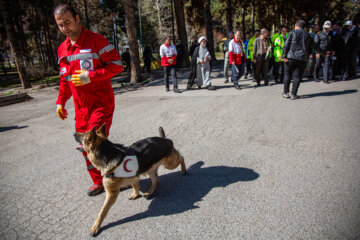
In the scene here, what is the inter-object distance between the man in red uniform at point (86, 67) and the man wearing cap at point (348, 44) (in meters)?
9.52

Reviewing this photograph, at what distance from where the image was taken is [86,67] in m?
2.64

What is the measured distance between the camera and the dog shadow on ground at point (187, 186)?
8.95 ft

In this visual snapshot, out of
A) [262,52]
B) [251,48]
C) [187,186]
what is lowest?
[187,186]

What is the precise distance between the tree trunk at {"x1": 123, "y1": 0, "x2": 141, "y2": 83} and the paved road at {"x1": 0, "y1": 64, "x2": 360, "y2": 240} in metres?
6.70

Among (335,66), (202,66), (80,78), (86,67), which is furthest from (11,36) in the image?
(335,66)

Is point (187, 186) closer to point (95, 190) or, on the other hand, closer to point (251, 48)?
point (95, 190)

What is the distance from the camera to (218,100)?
7664mm

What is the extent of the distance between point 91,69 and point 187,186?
1.98 meters

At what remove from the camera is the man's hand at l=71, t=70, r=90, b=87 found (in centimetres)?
251

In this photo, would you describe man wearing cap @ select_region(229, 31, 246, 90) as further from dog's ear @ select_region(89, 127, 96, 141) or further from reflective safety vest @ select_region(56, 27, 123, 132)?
dog's ear @ select_region(89, 127, 96, 141)

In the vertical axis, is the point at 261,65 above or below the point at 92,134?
above

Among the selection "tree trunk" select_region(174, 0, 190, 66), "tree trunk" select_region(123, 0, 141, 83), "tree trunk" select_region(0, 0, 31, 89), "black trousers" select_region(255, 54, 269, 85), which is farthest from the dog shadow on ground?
"tree trunk" select_region(174, 0, 190, 66)

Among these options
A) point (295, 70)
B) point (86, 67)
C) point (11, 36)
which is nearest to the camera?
point (86, 67)

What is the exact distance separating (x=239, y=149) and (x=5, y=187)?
12.7 feet
